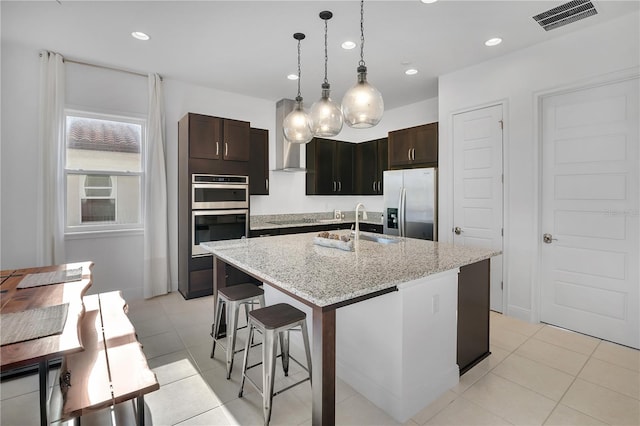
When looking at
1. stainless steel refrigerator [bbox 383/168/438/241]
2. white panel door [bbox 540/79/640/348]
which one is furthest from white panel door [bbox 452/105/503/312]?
white panel door [bbox 540/79/640/348]

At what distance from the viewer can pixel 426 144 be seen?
4.33 m

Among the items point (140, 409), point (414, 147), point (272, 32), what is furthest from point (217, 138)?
point (140, 409)

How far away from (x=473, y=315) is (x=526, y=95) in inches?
97.5

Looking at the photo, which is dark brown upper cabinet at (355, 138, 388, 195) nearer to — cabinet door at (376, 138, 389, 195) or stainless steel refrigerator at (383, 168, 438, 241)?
cabinet door at (376, 138, 389, 195)

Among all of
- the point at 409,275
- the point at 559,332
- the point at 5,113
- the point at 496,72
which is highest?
the point at 496,72

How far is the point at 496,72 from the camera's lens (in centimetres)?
358

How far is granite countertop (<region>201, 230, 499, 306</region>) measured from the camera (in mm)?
1532

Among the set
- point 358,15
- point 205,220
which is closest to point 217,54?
point 358,15

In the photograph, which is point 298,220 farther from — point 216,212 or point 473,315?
point 473,315

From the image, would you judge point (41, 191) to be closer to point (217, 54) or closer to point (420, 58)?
point (217, 54)

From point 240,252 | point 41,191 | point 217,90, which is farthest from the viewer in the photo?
point 217,90

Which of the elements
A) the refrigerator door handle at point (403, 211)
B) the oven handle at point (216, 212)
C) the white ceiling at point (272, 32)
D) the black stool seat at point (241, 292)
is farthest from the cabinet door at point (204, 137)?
the refrigerator door handle at point (403, 211)

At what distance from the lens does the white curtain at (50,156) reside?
3.47 m

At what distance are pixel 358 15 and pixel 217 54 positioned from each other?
170cm
